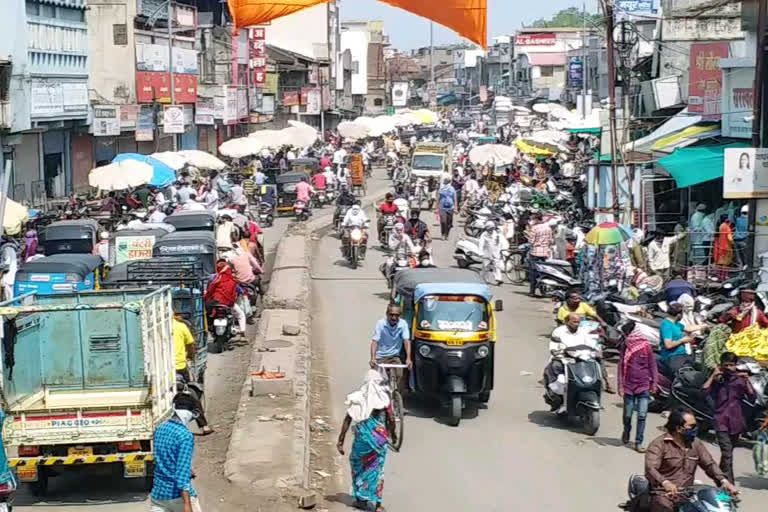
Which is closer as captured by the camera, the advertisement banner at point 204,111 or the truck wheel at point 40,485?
the truck wheel at point 40,485

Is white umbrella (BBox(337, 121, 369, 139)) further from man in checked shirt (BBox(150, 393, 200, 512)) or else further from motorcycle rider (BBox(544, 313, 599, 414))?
man in checked shirt (BBox(150, 393, 200, 512))

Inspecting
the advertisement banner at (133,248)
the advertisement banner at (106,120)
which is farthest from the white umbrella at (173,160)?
the advertisement banner at (133,248)

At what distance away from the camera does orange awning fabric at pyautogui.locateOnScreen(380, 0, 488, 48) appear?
8969 mm

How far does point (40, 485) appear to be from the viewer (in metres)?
11.4

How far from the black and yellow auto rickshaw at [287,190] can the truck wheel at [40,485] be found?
28.7 meters

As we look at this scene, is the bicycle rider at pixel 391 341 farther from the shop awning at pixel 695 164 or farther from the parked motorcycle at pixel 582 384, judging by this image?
the shop awning at pixel 695 164

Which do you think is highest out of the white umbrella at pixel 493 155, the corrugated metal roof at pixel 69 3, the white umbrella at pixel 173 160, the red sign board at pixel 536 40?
the red sign board at pixel 536 40

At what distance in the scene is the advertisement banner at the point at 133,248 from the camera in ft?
70.2

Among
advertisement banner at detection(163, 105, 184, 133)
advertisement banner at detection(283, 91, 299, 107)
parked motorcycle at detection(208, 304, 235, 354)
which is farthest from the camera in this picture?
advertisement banner at detection(283, 91, 299, 107)

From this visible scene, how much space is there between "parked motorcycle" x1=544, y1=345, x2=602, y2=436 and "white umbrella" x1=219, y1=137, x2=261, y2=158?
32.3m

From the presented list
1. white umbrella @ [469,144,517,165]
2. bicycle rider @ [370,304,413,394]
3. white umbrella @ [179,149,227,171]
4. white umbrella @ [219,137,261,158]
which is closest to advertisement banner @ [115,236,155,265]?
bicycle rider @ [370,304,413,394]

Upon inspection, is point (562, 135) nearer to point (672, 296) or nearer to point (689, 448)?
point (672, 296)

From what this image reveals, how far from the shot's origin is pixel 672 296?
59.2 feet

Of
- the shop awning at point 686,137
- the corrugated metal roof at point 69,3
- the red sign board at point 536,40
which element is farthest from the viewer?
the red sign board at point 536,40
